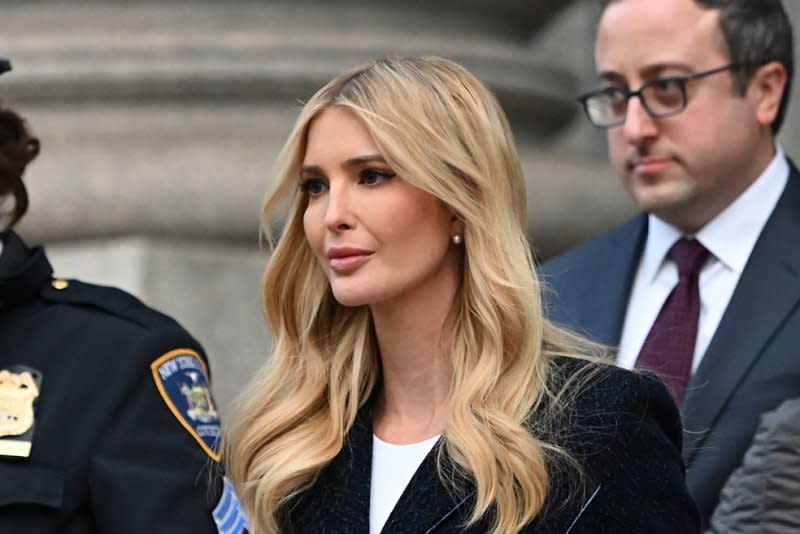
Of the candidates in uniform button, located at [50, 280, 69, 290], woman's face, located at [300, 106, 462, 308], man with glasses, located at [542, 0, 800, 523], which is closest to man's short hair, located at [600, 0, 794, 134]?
man with glasses, located at [542, 0, 800, 523]

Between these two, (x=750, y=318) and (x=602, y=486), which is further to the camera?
(x=750, y=318)

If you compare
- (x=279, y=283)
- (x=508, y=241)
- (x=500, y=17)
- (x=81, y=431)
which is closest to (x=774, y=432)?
(x=508, y=241)

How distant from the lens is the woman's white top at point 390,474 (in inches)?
140

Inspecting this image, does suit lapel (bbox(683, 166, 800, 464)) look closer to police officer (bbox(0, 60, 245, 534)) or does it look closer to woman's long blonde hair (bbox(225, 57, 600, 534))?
woman's long blonde hair (bbox(225, 57, 600, 534))

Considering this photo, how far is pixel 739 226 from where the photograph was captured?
4574 millimetres

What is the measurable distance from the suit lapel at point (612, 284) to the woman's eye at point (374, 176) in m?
1.09

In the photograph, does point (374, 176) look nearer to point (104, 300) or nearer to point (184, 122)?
point (104, 300)

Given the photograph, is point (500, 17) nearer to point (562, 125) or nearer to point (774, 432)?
point (562, 125)

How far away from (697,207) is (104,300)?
1.49 metres

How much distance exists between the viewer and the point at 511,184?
11.9 ft

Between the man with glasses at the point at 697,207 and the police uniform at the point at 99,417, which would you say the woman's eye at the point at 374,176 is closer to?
the police uniform at the point at 99,417

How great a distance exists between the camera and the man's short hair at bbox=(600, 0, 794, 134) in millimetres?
4711

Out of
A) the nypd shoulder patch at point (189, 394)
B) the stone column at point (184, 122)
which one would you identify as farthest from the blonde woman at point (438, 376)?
the stone column at point (184, 122)

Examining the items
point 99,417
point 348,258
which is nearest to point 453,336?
point 348,258
